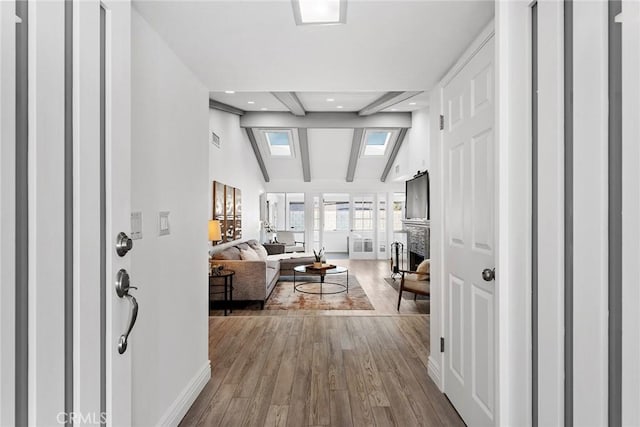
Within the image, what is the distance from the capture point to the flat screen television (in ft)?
18.0

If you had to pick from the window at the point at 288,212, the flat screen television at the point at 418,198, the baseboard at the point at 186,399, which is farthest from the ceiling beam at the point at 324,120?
the baseboard at the point at 186,399

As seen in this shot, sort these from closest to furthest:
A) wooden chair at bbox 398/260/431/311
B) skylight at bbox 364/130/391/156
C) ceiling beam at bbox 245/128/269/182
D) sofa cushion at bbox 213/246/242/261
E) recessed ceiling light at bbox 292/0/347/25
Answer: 1. recessed ceiling light at bbox 292/0/347/25
2. wooden chair at bbox 398/260/431/311
3. sofa cushion at bbox 213/246/242/261
4. ceiling beam at bbox 245/128/269/182
5. skylight at bbox 364/130/391/156

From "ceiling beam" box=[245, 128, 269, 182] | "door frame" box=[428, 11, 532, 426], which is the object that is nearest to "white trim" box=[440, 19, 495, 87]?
"door frame" box=[428, 11, 532, 426]

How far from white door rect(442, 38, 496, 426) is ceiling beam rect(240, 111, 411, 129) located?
176 inches

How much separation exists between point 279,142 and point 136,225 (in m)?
7.11

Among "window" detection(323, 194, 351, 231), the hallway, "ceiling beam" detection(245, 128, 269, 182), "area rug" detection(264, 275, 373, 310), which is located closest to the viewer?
the hallway

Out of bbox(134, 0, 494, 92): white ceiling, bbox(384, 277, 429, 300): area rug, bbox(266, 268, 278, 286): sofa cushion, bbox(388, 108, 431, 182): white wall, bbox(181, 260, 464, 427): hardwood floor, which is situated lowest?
bbox(384, 277, 429, 300): area rug

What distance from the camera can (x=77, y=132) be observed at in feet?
2.77

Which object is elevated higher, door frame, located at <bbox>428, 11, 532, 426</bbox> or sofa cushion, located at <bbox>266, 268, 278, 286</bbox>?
door frame, located at <bbox>428, 11, 532, 426</bbox>

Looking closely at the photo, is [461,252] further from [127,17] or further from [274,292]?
[274,292]

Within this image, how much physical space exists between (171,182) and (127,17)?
1044 millimetres

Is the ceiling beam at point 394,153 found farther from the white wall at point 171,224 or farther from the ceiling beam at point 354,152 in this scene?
the white wall at point 171,224

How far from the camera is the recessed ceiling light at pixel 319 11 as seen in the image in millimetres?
1585

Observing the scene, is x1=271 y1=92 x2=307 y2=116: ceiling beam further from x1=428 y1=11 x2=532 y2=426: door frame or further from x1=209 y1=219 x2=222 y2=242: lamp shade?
x1=428 y1=11 x2=532 y2=426: door frame
